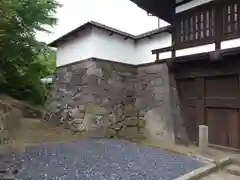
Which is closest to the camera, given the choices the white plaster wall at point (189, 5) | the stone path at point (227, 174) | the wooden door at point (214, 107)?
the stone path at point (227, 174)

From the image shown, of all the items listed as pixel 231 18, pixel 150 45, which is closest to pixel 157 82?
pixel 150 45

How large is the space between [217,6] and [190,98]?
2.75 metres

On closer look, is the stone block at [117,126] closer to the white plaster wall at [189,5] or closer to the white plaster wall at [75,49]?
the white plaster wall at [75,49]

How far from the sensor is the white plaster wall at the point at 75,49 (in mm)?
9370

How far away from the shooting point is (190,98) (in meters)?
8.19

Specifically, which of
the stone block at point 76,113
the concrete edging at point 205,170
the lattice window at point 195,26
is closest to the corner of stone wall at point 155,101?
the lattice window at point 195,26

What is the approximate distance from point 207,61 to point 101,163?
13.4ft

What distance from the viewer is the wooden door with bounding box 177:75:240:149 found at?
6.97 meters

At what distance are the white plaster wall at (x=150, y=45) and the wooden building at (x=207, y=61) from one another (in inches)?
14.6

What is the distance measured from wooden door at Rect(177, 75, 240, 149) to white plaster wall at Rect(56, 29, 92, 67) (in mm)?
3473

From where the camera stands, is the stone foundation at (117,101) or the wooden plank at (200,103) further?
the stone foundation at (117,101)

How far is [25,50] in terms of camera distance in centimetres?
1136

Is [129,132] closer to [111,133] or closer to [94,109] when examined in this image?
[111,133]

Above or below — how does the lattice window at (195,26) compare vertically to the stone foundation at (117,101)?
above
